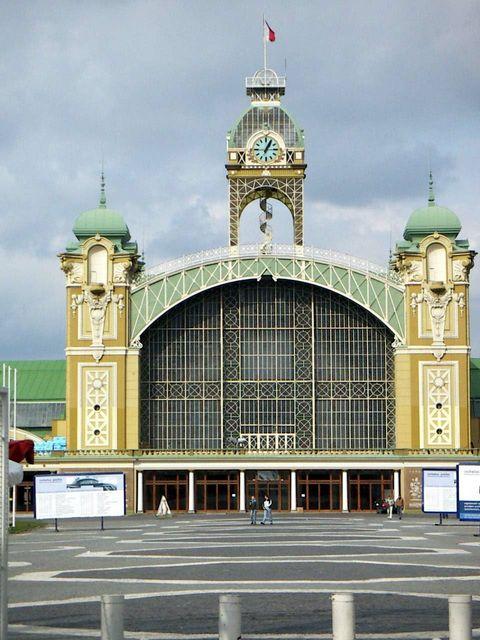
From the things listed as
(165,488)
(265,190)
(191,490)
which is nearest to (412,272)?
(265,190)

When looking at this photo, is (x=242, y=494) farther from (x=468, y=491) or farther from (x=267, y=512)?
(x=468, y=491)

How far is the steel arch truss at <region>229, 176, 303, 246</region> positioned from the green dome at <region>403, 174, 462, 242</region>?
8786 millimetres

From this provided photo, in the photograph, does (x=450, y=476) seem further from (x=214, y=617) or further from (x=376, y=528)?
(x=214, y=617)

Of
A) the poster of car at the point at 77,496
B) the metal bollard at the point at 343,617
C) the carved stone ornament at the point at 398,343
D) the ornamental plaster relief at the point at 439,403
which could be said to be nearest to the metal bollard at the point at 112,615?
the metal bollard at the point at 343,617

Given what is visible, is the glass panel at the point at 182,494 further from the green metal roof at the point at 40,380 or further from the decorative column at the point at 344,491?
the green metal roof at the point at 40,380

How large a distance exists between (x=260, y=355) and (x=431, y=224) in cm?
1685

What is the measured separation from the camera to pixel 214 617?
95.5 ft

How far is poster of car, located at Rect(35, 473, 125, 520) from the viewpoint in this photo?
72062 millimetres

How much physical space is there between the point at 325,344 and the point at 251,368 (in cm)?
599

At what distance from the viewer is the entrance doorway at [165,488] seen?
108 metres

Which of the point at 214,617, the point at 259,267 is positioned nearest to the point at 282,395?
the point at 259,267

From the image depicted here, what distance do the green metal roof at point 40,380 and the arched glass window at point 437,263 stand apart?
3677cm

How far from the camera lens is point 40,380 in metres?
131

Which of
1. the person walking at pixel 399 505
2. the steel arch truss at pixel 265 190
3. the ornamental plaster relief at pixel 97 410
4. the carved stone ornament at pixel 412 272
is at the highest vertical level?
the steel arch truss at pixel 265 190
